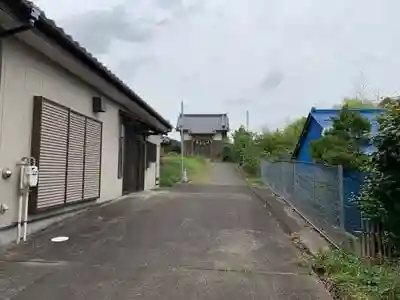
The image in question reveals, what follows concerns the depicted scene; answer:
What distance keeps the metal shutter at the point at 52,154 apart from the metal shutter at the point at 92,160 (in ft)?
4.52

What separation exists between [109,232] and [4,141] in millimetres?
2290

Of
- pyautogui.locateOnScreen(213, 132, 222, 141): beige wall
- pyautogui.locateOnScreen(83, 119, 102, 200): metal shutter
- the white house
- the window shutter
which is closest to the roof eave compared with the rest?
the white house

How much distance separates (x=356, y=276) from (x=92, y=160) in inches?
257

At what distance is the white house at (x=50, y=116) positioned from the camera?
5.82 metres

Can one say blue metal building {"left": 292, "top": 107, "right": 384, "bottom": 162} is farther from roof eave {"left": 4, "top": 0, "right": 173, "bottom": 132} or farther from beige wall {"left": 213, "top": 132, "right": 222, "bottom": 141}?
beige wall {"left": 213, "top": 132, "right": 222, "bottom": 141}

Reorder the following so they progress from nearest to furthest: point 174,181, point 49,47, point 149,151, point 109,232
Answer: point 49,47 → point 109,232 → point 149,151 → point 174,181

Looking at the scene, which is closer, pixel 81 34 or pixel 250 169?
pixel 81 34

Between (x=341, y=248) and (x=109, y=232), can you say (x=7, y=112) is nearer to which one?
(x=109, y=232)

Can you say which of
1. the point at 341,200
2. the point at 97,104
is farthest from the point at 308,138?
the point at 341,200

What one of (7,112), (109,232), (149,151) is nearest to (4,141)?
(7,112)

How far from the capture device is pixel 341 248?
5926mm

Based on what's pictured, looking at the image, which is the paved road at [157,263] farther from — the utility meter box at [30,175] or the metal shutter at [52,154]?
the utility meter box at [30,175]

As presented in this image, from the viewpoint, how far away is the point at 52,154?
7.20 metres

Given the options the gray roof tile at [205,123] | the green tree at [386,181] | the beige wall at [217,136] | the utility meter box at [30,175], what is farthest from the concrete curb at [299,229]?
the gray roof tile at [205,123]
